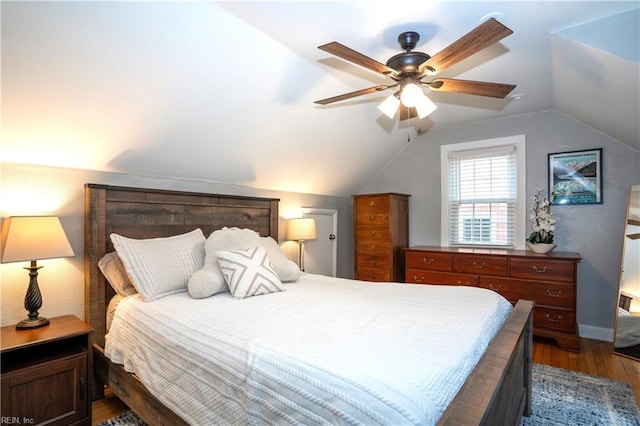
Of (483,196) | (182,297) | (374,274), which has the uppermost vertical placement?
(483,196)

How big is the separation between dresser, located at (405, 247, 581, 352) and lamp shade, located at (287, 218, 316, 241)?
146 centimetres

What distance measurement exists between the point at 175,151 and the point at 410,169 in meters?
3.10

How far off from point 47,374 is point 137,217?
1144 mm

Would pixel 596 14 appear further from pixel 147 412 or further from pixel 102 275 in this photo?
pixel 102 275

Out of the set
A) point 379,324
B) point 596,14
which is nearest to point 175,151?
point 379,324

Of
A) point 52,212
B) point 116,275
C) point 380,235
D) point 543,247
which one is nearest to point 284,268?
point 116,275

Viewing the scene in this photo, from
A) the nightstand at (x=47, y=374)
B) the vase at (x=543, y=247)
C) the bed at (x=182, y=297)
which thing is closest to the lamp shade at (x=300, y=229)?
the bed at (x=182, y=297)

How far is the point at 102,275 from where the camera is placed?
7.61ft

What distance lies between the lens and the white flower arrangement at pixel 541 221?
3.41 meters

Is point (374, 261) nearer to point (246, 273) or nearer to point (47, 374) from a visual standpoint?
point (246, 273)

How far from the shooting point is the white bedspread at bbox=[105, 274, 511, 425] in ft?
3.35

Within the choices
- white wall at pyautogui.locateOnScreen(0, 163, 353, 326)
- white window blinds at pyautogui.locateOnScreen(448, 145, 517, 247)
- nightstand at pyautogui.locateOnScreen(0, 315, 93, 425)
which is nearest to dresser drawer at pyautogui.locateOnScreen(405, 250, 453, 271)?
white window blinds at pyautogui.locateOnScreen(448, 145, 517, 247)

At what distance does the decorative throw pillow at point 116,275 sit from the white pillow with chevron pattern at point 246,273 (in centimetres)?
63

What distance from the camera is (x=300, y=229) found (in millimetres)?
3738
